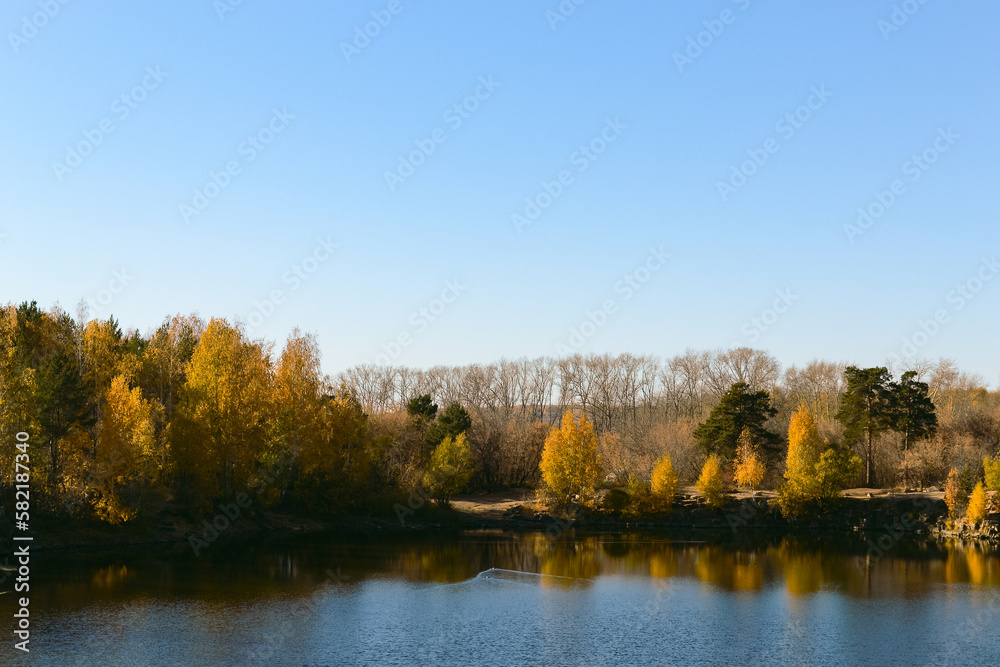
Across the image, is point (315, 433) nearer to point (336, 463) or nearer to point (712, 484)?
Answer: point (336, 463)

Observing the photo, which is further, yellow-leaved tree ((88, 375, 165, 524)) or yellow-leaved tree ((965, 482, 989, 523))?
yellow-leaved tree ((965, 482, 989, 523))

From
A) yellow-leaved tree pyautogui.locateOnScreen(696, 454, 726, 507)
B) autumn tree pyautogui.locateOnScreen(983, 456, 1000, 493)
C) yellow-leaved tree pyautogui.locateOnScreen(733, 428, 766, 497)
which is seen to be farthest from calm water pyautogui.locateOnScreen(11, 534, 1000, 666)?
yellow-leaved tree pyautogui.locateOnScreen(733, 428, 766, 497)

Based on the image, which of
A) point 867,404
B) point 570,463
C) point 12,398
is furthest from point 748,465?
point 12,398

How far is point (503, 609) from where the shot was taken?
1489 inches

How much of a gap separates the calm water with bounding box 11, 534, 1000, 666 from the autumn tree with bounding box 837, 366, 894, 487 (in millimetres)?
26208

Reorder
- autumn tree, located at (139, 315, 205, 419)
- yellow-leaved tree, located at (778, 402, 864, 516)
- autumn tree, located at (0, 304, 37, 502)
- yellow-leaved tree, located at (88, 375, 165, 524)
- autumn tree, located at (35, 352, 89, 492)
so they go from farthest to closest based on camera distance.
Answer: yellow-leaved tree, located at (778, 402, 864, 516)
autumn tree, located at (139, 315, 205, 419)
yellow-leaved tree, located at (88, 375, 165, 524)
autumn tree, located at (35, 352, 89, 492)
autumn tree, located at (0, 304, 37, 502)

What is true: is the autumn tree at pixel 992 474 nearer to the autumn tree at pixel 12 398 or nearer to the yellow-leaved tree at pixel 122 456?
the yellow-leaved tree at pixel 122 456

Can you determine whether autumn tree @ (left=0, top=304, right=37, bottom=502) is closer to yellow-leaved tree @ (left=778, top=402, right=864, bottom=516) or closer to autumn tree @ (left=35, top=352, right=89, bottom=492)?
autumn tree @ (left=35, top=352, right=89, bottom=492)

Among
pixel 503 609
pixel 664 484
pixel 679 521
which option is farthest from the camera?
pixel 679 521

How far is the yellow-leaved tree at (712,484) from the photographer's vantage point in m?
78.6

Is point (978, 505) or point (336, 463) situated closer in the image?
point (978, 505)

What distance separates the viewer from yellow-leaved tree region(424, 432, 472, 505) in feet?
262

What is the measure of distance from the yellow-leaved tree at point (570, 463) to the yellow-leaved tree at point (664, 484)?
5.57 metres

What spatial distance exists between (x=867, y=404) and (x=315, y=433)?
2121 inches
